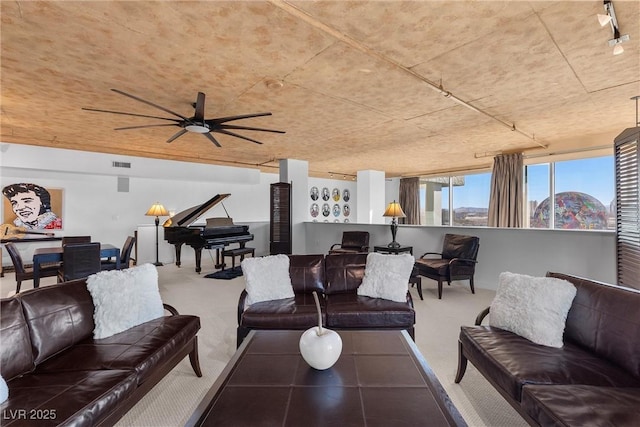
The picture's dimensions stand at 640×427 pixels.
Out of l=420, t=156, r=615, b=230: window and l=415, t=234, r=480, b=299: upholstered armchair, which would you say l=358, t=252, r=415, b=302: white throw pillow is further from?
l=420, t=156, r=615, b=230: window

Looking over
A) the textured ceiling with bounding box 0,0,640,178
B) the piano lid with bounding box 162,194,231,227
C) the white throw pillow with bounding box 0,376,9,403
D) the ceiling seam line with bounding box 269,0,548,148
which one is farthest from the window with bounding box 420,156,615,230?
the white throw pillow with bounding box 0,376,9,403

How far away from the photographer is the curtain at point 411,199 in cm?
1022

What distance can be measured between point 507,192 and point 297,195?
4777mm

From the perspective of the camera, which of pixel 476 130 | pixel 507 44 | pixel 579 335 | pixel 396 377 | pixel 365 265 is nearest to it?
pixel 396 377

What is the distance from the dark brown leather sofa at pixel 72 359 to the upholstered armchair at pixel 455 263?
3.45m

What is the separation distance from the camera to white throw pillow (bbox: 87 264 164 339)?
206 cm

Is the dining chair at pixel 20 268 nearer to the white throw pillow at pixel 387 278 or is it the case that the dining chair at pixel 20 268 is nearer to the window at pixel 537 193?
the white throw pillow at pixel 387 278

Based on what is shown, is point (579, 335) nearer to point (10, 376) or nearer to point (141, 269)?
point (141, 269)

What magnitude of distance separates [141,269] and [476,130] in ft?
16.7

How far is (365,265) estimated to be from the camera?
323 cm

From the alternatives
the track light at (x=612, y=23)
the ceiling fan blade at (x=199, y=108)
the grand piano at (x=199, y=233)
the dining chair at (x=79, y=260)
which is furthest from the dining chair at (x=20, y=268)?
the track light at (x=612, y=23)

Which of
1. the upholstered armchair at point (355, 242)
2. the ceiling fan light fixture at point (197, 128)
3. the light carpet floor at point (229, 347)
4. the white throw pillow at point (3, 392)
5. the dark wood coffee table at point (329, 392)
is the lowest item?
the light carpet floor at point (229, 347)

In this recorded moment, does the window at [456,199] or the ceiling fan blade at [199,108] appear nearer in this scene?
the ceiling fan blade at [199,108]

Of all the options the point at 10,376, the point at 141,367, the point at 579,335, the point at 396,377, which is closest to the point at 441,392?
the point at 396,377
